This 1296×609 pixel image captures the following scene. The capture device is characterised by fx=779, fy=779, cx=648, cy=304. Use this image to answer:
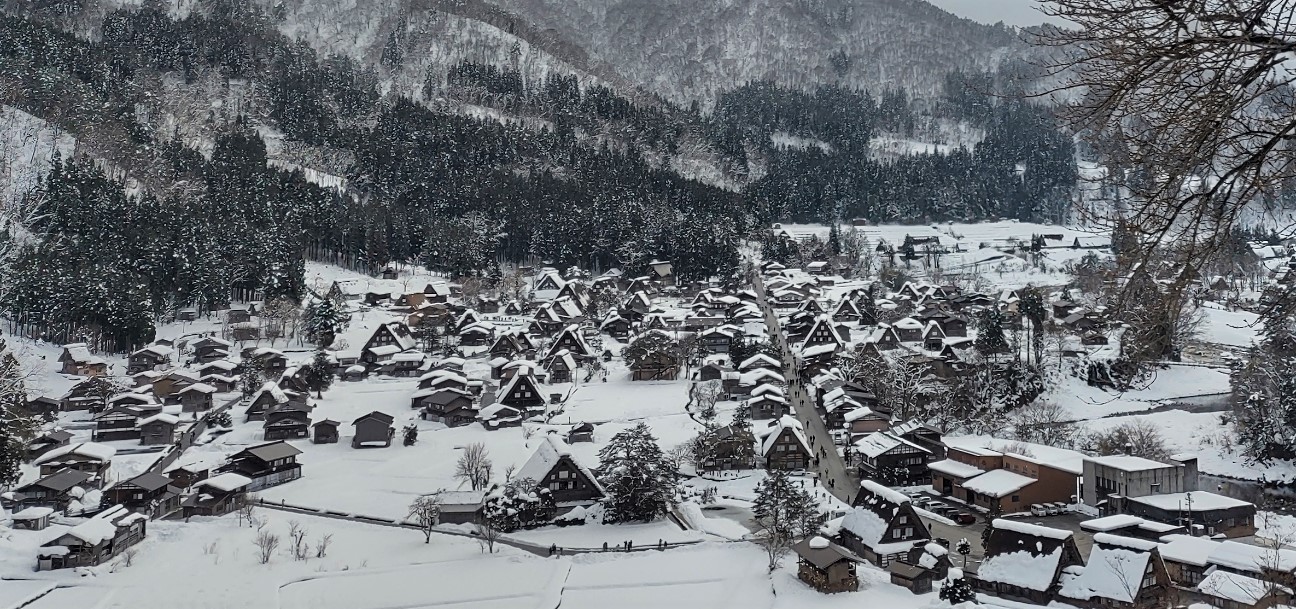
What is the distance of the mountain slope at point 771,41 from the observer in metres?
163

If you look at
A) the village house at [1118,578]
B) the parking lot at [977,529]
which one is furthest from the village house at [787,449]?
the village house at [1118,578]

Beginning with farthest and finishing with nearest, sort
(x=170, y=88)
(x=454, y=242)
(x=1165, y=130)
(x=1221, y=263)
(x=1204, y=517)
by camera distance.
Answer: (x=170, y=88)
(x=454, y=242)
(x=1204, y=517)
(x=1221, y=263)
(x=1165, y=130)

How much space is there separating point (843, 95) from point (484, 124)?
217ft

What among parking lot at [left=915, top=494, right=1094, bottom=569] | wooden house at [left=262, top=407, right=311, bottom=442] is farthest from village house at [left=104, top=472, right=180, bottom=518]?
parking lot at [left=915, top=494, right=1094, bottom=569]

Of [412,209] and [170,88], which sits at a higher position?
[170,88]

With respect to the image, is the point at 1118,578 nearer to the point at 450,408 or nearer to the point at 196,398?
the point at 450,408

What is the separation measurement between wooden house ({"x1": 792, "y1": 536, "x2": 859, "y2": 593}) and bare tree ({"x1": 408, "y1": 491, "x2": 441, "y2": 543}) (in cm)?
891

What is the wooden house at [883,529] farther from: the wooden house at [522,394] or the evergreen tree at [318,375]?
the evergreen tree at [318,375]

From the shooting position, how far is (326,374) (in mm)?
33938

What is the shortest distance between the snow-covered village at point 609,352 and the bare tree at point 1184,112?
2 cm

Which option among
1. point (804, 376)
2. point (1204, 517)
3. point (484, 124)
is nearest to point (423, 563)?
point (1204, 517)

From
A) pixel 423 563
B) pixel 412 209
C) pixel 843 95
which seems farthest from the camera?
pixel 843 95

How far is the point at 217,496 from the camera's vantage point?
21.8 meters

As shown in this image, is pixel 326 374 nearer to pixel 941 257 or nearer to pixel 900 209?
pixel 941 257
